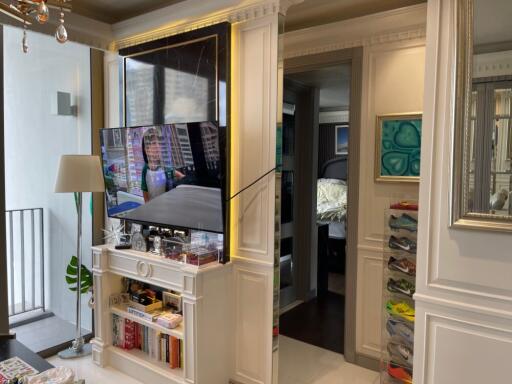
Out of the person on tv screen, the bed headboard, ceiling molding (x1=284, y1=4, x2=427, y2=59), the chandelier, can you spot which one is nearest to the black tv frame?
the person on tv screen

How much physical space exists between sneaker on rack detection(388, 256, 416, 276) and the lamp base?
2.54 meters

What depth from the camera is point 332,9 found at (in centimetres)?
288

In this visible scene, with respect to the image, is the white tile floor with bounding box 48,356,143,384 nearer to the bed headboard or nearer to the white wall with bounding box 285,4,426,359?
the white wall with bounding box 285,4,426,359

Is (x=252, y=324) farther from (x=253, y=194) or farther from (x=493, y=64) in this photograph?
(x=493, y=64)

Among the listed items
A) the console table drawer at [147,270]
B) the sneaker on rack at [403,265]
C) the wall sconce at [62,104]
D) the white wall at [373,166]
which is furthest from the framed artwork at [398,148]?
the wall sconce at [62,104]

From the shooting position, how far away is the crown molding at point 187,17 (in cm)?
244

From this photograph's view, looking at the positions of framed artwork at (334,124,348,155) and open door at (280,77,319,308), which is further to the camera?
framed artwork at (334,124,348,155)

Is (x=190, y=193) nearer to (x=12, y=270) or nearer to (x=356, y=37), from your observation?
(x=356, y=37)

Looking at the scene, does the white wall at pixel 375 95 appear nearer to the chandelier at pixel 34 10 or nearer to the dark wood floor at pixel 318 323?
the dark wood floor at pixel 318 323

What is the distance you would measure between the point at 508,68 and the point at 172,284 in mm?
2212

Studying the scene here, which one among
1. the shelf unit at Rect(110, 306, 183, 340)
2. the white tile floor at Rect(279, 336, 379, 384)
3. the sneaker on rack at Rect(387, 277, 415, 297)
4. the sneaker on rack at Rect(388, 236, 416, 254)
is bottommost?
the white tile floor at Rect(279, 336, 379, 384)

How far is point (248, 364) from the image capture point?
2645mm

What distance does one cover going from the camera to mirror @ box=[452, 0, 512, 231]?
1.67m

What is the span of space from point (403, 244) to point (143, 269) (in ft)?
5.97
